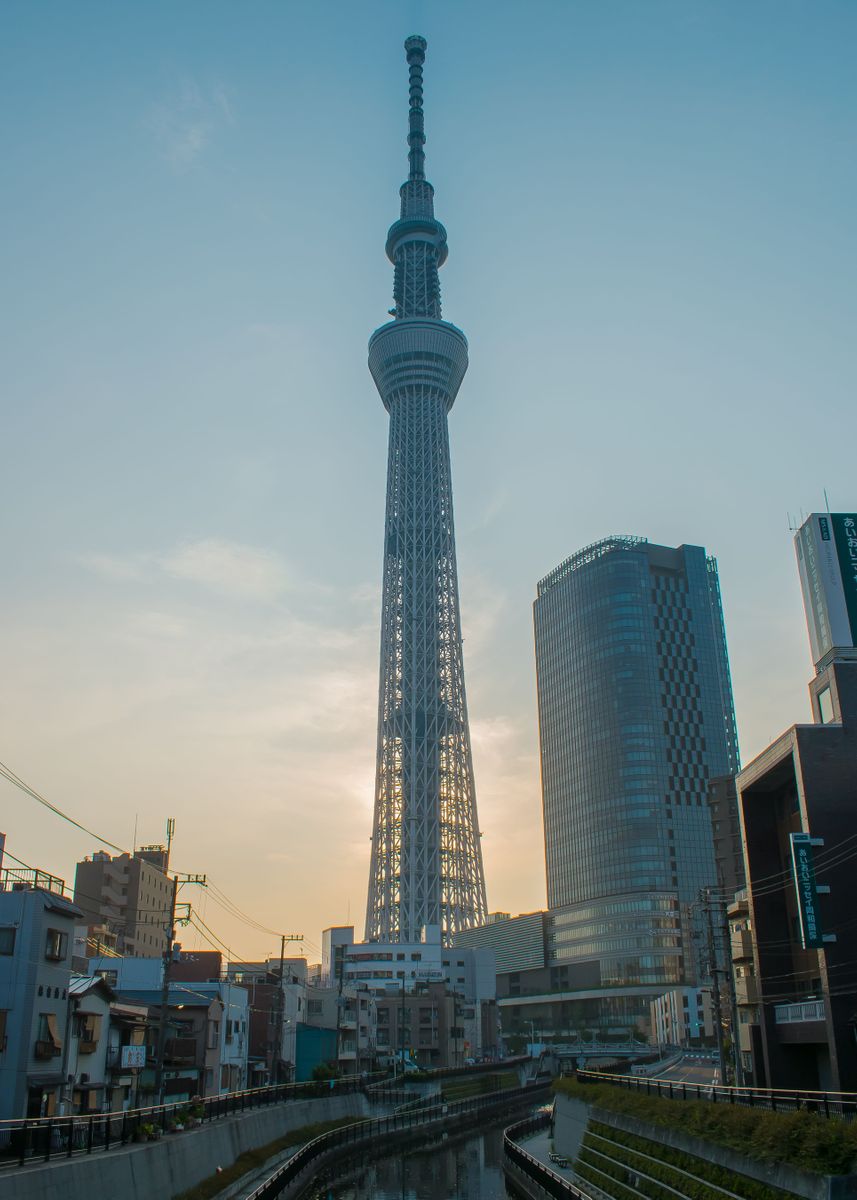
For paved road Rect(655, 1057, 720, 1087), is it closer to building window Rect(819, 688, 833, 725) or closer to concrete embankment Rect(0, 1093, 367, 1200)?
building window Rect(819, 688, 833, 725)

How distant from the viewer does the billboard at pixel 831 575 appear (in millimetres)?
48906

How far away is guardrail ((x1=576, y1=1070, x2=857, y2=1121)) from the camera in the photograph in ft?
81.9

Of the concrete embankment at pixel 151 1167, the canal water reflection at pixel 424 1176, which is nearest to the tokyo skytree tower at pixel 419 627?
the canal water reflection at pixel 424 1176

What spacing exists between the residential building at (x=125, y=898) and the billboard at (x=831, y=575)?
216 feet

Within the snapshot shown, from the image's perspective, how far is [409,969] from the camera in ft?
431

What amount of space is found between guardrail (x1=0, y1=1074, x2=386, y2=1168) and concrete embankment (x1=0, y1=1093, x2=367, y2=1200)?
0.49 metres

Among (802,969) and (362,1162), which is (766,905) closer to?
(802,969)

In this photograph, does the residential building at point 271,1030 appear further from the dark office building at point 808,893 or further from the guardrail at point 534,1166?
the dark office building at point 808,893

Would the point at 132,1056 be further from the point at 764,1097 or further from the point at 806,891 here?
the point at 806,891

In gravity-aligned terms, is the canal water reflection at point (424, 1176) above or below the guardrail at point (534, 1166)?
below

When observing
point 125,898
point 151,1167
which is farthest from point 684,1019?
point 151,1167

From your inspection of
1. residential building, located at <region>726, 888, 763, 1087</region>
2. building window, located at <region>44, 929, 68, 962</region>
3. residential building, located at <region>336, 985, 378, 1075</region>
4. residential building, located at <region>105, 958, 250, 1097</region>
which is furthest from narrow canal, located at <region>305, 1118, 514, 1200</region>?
residential building, located at <region>336, 985, 378, 1075</region>

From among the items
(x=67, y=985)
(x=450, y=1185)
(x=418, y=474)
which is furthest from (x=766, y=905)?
(x=418, y=474)

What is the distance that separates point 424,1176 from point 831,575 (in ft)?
116
